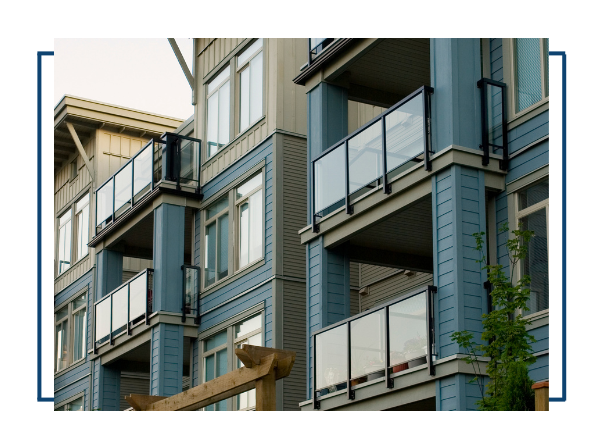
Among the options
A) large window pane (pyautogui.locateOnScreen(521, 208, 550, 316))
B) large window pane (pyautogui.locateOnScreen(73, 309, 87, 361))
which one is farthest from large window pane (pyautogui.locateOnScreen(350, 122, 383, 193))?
large window pane (pyautogui.locateOnScreen(73, 309, 87, 361))

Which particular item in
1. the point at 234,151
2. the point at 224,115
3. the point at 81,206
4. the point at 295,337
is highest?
the point at 224,115

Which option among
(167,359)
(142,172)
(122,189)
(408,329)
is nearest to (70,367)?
(122,189)

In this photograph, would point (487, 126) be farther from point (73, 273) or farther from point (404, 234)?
point (73, 273)

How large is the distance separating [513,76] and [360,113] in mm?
9328

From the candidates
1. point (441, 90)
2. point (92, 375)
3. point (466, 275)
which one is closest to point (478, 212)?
point (466, 275)

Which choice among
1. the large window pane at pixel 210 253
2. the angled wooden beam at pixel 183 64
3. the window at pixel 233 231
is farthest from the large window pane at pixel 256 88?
the angled wooden beam at pixel 183 64

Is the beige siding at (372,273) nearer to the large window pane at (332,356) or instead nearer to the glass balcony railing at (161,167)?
the glass balcony railing at (161,167)

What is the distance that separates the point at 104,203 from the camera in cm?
3083

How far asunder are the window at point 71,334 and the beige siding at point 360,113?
41.8 ft
